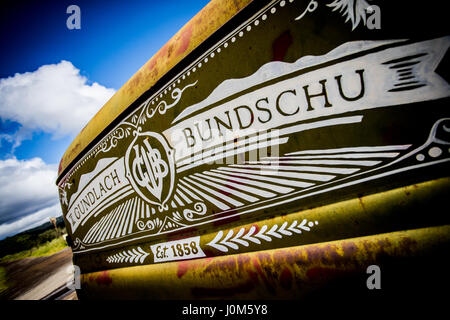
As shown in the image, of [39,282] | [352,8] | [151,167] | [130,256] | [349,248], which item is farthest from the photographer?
[39,282]

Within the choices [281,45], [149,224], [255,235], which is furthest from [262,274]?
[281,45]

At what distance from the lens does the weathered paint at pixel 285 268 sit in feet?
2.18

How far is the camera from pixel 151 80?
105cm

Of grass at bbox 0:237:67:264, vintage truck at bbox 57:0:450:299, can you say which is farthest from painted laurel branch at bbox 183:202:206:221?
grass at bbox 0:237:67:264

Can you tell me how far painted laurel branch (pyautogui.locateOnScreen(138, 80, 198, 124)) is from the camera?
970 mm

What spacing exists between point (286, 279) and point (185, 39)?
3.97 feet

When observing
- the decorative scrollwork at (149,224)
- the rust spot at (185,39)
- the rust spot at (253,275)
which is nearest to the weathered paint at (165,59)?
the rust spot at (185,39)

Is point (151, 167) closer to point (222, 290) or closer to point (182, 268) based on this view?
point (182, 268)

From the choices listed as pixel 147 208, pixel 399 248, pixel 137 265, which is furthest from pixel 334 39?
pixel 137 265

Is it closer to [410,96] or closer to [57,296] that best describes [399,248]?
[410,96]

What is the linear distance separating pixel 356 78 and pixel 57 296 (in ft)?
18.9

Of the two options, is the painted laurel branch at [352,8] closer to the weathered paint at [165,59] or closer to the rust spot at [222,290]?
the weathered paint at [165,59]

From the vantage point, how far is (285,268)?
83 cm

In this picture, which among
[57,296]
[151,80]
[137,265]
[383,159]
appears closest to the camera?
[383,159]
